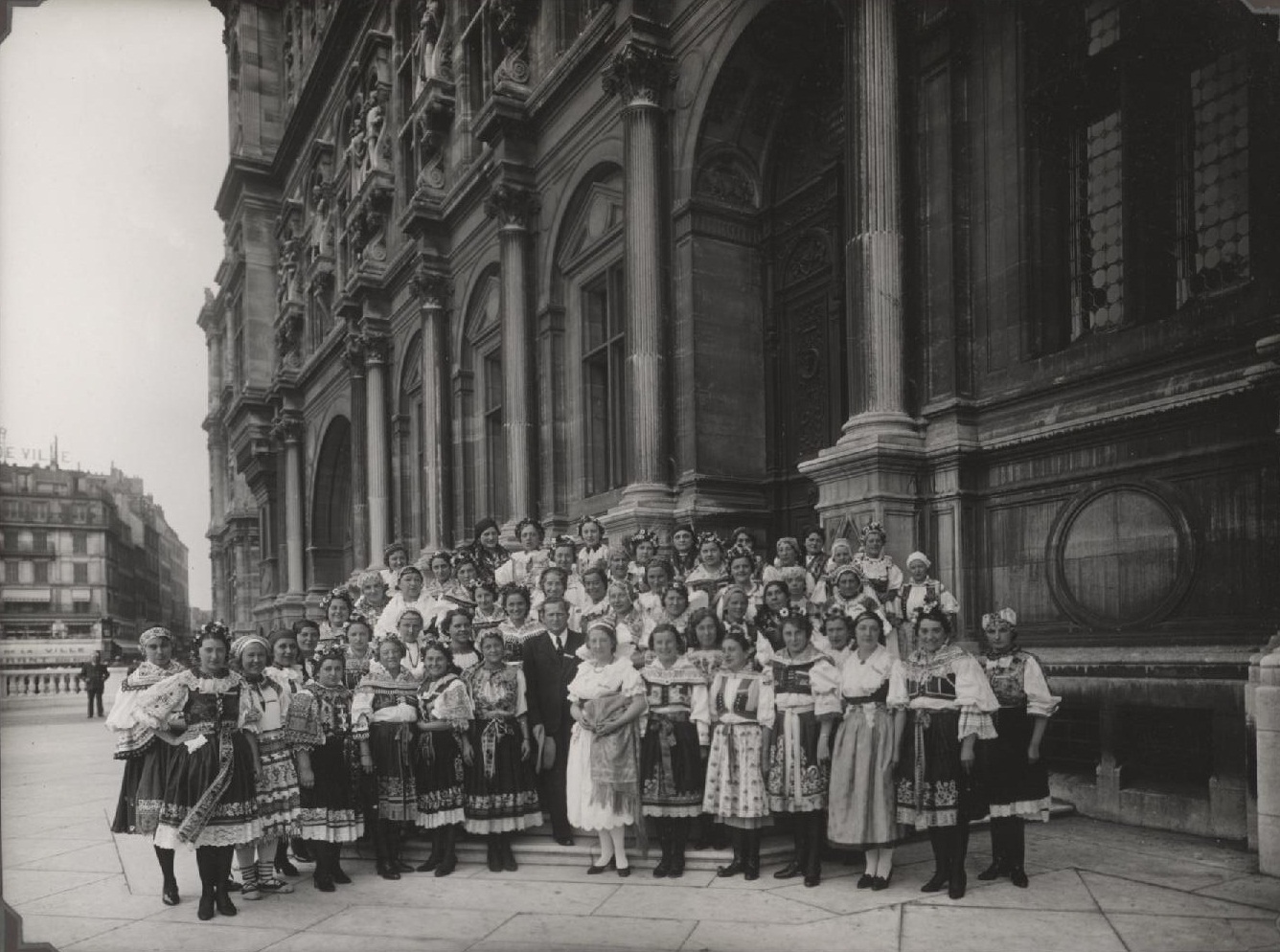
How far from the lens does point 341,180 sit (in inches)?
1194

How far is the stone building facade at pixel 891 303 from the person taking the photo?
787 cm

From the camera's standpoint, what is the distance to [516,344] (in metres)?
17.7

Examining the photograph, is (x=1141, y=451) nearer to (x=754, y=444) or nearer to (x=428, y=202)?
(x=754, y=444)

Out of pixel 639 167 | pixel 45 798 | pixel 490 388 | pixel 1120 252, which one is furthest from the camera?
pixel 490 388

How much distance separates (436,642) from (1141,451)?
5667 millimetres

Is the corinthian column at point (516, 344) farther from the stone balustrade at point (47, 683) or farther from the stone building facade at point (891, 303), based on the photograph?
the stone balustrade at point (47, 683)

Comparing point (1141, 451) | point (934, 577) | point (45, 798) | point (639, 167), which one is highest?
point (639, 167)

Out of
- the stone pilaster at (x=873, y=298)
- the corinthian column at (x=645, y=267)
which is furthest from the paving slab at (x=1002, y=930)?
the corinthian column at (x=645, y=267)

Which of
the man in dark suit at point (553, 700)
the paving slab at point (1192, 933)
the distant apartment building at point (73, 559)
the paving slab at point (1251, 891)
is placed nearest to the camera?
the paving slab at point (1192, 933)

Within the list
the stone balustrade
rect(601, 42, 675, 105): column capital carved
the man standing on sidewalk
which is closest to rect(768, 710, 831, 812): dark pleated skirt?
rect(601, 42, 675, 105): column capital carved

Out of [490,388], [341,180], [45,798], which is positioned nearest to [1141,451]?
[45,798]

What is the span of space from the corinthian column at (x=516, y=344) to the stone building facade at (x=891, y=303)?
6 centimetres

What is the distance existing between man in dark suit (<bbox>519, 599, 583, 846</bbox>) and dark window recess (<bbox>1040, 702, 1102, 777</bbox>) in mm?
3787

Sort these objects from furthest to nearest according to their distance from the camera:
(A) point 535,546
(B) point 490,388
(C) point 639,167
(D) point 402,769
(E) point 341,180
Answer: (E) point 341,180, (B) point 490,388, (C) point 639,167, (A) point 535,546, (D) point 402,769
